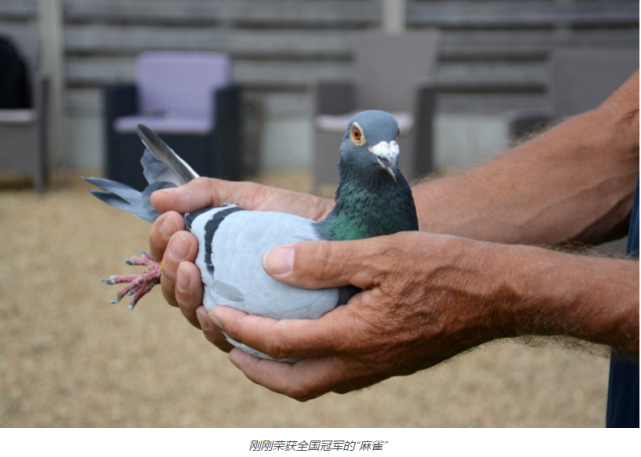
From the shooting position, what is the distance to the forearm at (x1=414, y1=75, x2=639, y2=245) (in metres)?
1.56

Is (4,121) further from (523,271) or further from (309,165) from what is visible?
(523,271)

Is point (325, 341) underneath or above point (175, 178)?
underneath

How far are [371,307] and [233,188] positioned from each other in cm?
54

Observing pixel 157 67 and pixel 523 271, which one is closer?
pixel 523 271

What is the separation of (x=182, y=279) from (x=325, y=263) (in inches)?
13.5

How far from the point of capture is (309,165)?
7.54 meters

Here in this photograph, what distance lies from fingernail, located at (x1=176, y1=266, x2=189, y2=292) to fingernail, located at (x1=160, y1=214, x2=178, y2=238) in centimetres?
10

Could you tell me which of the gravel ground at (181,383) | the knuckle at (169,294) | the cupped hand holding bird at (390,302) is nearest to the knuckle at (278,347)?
the cupped hand holding bird at (390,302)

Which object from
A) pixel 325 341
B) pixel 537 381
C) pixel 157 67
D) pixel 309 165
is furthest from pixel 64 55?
pixel 325 341

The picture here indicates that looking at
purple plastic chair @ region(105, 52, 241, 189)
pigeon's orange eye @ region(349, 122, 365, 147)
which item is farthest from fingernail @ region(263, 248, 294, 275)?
purple plastic chair @ region(105, 52, 241, 189)

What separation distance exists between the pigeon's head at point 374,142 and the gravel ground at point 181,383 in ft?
4.44

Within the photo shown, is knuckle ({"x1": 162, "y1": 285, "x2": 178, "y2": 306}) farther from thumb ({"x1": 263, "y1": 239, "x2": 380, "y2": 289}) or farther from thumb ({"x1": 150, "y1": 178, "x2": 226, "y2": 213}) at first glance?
thumb ({"x1": 263, "y1": 239, "x2": 380, "y2": 289})

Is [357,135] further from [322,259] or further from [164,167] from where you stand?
[164,167]

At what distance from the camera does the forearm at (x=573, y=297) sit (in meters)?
1.16
